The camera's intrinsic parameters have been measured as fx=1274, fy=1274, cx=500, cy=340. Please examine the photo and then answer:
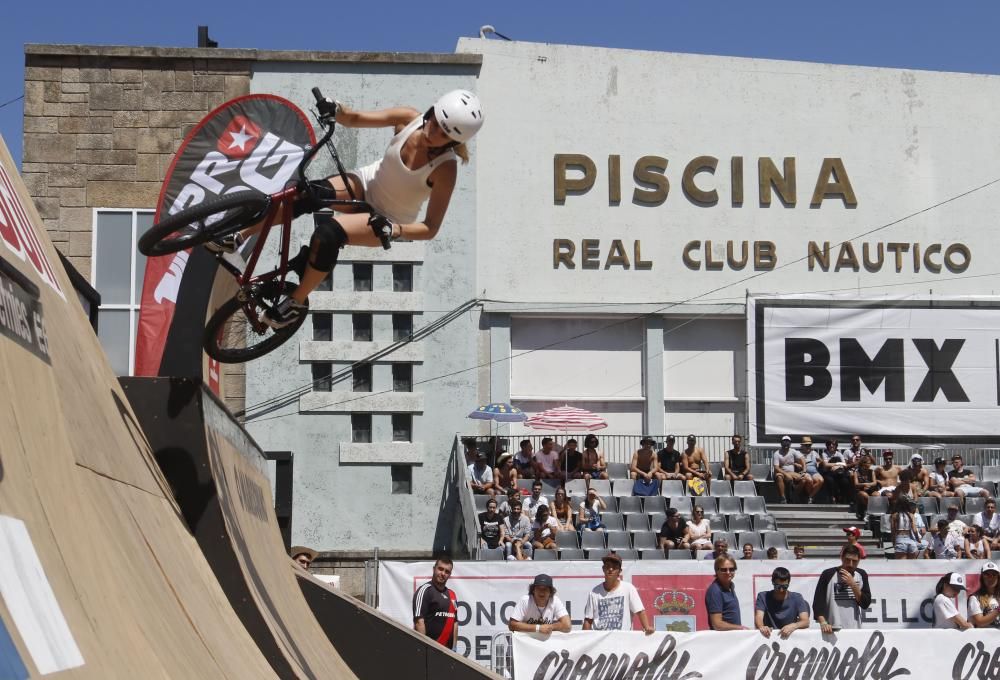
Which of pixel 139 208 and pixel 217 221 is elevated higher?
pixel 139 208

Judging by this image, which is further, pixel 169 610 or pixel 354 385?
pixel 354 385

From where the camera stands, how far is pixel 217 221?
19.7ft

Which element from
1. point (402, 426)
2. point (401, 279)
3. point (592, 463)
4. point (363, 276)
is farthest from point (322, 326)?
A: point (592, 463)

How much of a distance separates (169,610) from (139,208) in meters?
18.0

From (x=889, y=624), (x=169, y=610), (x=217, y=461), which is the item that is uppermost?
(x=217, y=461)

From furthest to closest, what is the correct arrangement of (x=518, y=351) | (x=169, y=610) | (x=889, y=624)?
(x=518, y=351) → (x=889, y=624) → (x=169, y=610)

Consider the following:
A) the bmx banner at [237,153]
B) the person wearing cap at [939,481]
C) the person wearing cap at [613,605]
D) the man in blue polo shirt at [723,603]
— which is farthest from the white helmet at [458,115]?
the person wearing cap at [939,481]

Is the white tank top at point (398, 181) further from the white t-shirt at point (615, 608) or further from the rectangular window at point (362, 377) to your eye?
the rectangular window at point (362, 377)

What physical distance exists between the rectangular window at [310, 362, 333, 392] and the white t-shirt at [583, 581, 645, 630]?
11545mm

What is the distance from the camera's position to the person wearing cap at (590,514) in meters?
17.2

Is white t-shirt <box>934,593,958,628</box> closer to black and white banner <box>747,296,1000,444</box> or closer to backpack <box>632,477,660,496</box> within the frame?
backpack <box>632,477,660,496</box>

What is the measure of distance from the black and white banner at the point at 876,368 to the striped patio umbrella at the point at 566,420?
3.18 m

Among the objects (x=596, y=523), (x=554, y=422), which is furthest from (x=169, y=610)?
(x=554, y=422)

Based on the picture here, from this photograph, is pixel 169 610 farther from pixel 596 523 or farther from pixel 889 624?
pixel 596 523
